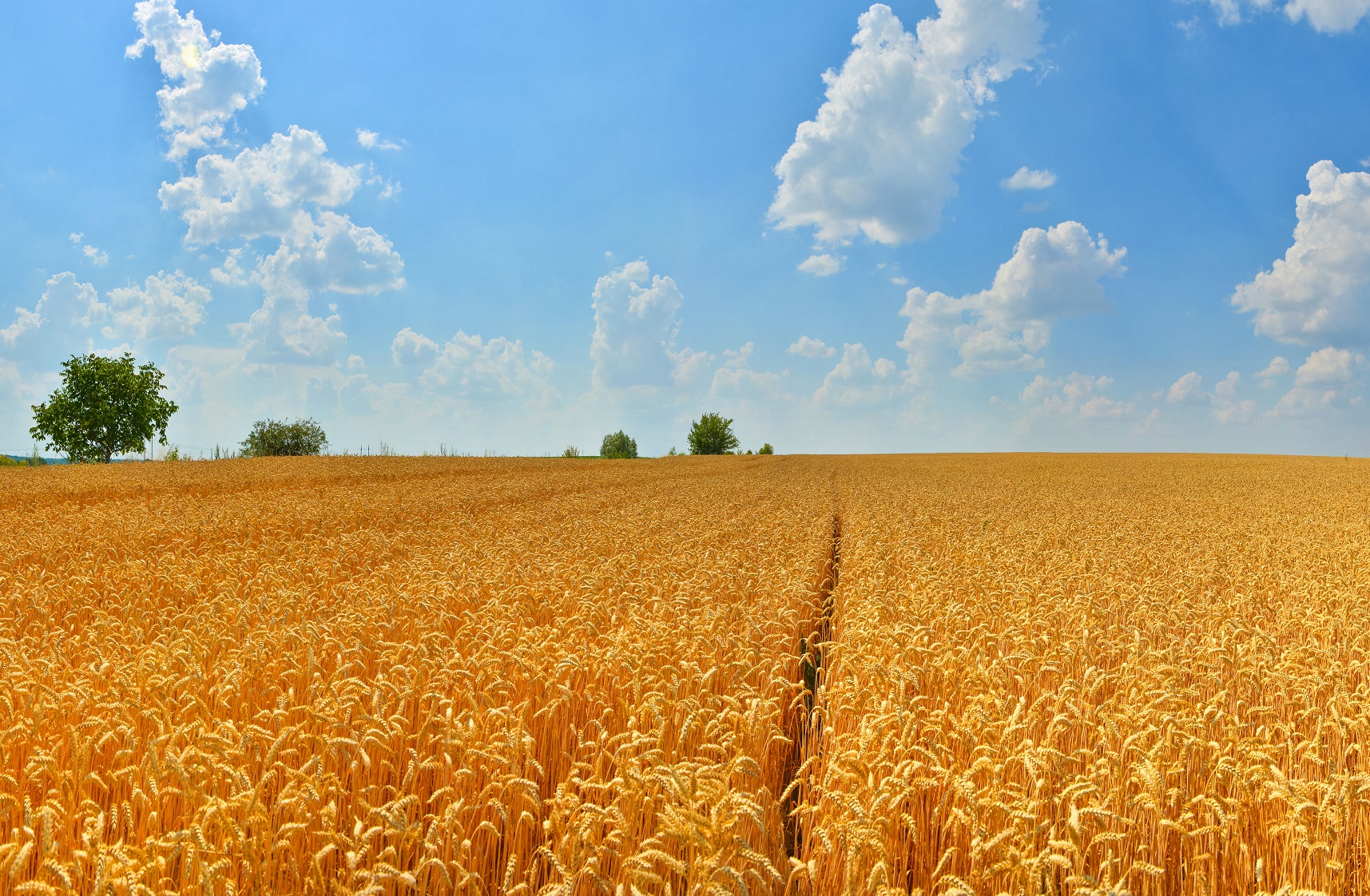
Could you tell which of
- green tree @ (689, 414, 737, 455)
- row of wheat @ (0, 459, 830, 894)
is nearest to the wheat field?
row of wheat @ (0, 459, 830, 894)

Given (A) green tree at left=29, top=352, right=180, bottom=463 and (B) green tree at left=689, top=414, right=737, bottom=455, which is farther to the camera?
(B) green tree at left=689, top=414, right=737, bottom=455

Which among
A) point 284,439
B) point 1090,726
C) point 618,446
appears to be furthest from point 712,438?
point 1090,726

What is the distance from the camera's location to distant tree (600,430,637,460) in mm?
124562

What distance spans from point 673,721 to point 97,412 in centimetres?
7126

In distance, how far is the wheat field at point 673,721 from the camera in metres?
2.79

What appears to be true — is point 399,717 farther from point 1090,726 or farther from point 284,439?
point 284,439

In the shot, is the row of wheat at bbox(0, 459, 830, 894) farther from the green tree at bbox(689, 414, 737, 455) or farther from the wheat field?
the green tree at bbox(689, 414, 737, 455)

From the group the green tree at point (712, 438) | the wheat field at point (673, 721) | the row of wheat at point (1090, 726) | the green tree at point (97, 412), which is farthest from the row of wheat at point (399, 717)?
the green tree at point (712, 438)

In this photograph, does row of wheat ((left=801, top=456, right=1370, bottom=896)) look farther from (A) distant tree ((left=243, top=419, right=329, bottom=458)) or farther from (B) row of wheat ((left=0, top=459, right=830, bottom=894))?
(A) distant tree ((left=243, top=419, right=329, bottom=458))

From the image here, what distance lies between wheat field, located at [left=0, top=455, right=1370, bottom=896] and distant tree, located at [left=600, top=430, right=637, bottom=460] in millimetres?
114801

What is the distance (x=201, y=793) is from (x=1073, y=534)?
12.8 m

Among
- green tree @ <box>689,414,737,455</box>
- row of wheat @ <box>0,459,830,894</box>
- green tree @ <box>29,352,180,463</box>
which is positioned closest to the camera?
row of wheat @ <box>0,459,830,894</box>

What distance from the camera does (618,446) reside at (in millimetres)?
125500

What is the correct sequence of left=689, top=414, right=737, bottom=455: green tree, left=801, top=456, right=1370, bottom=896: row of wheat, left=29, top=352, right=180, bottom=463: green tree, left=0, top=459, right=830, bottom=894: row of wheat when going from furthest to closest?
1. left=689, top=414, right=737, bottom=455: green tree
2. left=29, top=352, right=180, bottom=463: green tree
3. left=801, top=456, right=1370, bottom=896: row of wheat
4. left=0, top=459, right=830, bottom=894: row of wheat
